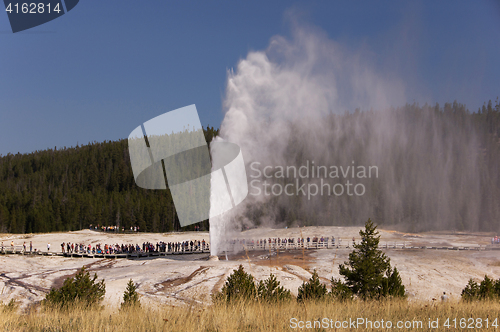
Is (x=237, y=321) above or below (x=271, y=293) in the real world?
above

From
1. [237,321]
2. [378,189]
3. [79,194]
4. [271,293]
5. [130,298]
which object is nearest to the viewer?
[237,321]

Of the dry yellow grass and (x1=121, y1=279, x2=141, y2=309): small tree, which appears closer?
the dry yellow grass

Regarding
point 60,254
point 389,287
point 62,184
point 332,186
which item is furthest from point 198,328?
point 62,184

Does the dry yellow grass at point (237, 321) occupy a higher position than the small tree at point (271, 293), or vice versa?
the dry yellow grass at point (237, 321)

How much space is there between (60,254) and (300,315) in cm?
3571

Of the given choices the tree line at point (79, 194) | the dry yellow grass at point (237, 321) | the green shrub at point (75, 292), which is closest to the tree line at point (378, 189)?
the tree line at point (79, 194)

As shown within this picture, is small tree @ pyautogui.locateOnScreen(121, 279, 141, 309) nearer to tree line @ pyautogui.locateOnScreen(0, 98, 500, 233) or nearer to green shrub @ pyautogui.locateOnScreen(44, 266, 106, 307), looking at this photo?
green shrub @ pyautogui.locateOnScreen(44, 266, 106, 307)

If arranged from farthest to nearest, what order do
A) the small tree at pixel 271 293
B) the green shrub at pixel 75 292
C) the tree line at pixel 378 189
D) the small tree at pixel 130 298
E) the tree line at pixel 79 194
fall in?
1. the tree line at pixel 79 194
2. the tree line at pixel 378 189
3. the green shrub at pixel 75 292
4. the small tree at pixel 271 293
5. the small tree at pixel 130 298

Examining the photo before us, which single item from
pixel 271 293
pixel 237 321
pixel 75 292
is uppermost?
pixel 237 321

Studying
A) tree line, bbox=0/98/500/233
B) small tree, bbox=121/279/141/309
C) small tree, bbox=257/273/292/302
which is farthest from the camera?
tree line, bbox=0/98/500/233

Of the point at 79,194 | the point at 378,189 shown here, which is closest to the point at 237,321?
the point at 378,189

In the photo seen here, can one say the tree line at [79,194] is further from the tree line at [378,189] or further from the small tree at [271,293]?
the small tree at [271,293]

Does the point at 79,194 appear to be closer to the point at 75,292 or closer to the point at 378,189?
the point at 378,189

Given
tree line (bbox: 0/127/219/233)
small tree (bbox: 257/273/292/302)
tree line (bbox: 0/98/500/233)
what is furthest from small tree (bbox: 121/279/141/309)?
tree line (bbox: 0/98/500/233)
